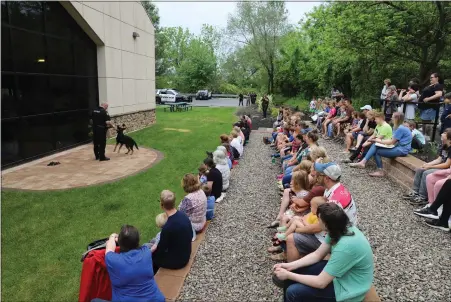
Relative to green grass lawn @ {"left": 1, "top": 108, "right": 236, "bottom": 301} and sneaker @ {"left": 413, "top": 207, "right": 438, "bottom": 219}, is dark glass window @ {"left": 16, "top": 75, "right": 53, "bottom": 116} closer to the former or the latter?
green grass lawn @ {"left": 1, "top": 108, "right": 236, "bottom": 301}

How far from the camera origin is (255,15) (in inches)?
1401

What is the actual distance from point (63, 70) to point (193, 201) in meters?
8.91

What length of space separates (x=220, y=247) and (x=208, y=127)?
13299 millimetres

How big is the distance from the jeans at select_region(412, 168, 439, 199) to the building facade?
9794 millimetres

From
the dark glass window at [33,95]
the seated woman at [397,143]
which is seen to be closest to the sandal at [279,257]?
the seated woman at [397,143]

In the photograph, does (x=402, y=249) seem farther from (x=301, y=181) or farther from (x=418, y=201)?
(x=418, y=201)

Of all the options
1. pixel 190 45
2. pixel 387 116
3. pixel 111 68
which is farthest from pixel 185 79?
pixel 387 116

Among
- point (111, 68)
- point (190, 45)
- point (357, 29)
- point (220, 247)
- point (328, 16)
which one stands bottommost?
point (220, 247)

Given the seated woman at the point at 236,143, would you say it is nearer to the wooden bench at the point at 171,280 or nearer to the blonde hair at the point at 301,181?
the blonde hair at the point at 301,181

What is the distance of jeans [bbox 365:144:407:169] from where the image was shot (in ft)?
24.2

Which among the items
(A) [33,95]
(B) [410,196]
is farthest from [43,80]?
(B) [410,196]

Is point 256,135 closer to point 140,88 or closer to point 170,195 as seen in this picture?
point 140,88

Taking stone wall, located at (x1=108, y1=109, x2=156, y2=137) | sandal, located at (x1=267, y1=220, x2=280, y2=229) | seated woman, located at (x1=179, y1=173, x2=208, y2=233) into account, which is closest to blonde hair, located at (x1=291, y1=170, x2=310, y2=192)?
sandal, located at (x1=267, y1=220, x2=280, y2=229)

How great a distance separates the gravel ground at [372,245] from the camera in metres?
3.66
